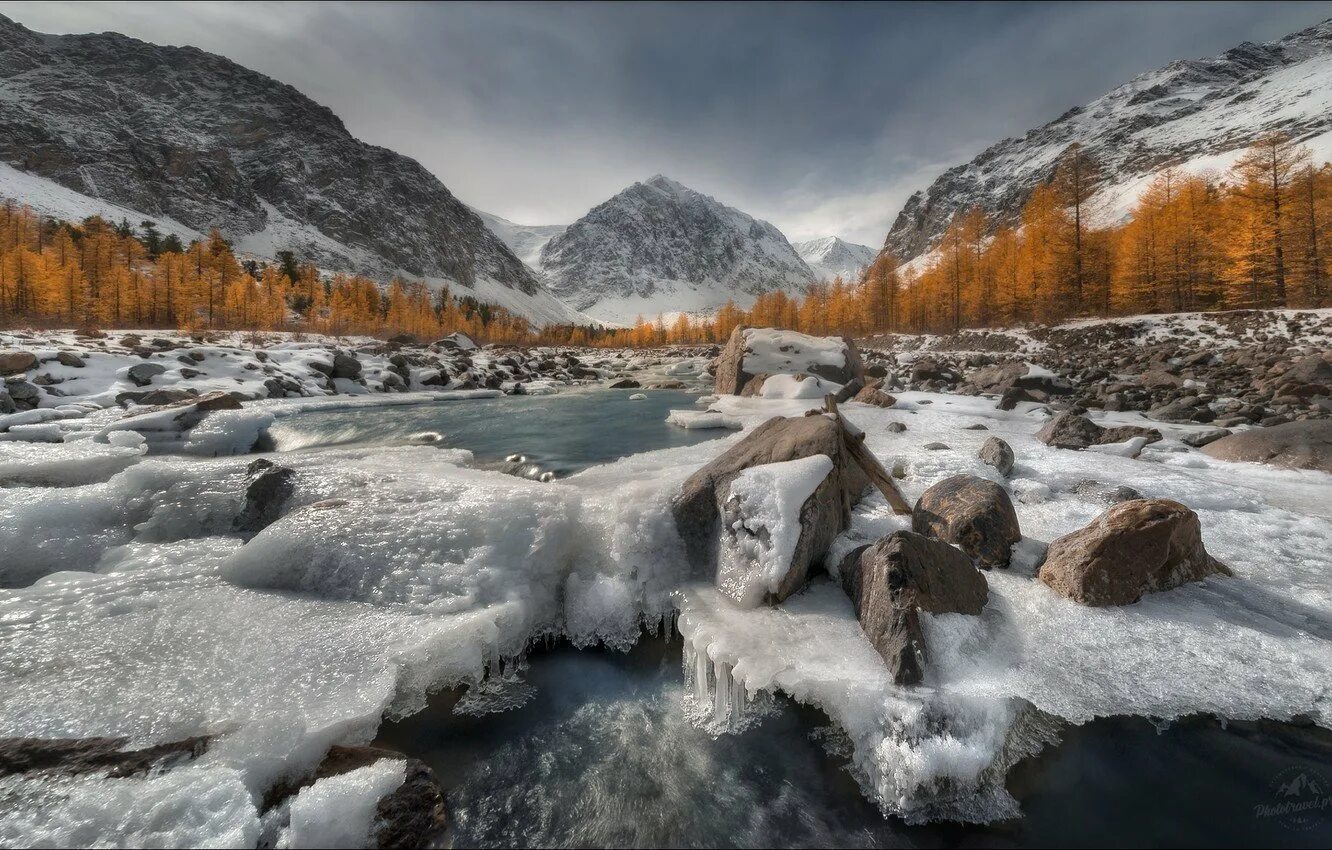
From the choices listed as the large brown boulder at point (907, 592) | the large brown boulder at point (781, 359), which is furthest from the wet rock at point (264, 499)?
the large brown boulder at point (781, 359)

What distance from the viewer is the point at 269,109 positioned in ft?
542

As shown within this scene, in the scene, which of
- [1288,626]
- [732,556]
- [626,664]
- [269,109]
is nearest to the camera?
[1288,626]

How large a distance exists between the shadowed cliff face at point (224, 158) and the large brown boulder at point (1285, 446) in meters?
154

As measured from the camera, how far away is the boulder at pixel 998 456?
7.16 metres

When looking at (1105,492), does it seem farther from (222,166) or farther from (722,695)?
(222,166)

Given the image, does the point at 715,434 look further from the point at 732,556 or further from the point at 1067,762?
the point at 1067,762

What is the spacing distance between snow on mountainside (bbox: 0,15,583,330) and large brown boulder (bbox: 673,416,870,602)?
14101 centimetres

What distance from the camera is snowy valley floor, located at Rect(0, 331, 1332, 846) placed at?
2844 mm

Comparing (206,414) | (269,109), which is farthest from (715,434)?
(269,109)

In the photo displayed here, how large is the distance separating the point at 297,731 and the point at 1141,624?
6.11 m

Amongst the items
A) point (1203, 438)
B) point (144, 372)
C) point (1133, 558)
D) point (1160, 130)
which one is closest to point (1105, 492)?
point (1133, 558)

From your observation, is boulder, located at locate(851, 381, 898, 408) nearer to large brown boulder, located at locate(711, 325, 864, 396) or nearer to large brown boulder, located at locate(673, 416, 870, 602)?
large brown boulder, located at locate(711, 325, 864, 396)

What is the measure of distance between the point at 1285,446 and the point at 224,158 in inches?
7675

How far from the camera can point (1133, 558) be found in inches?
163
